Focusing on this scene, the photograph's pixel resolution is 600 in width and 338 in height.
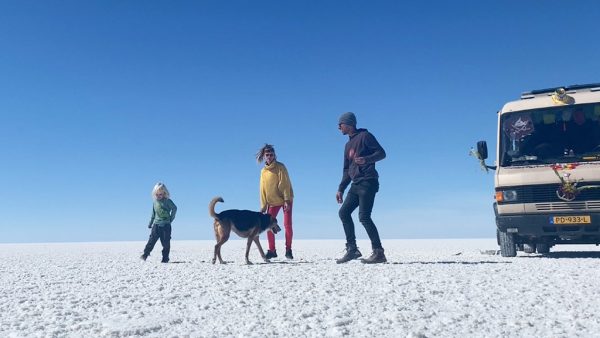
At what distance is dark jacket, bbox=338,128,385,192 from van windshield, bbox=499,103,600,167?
2.65m

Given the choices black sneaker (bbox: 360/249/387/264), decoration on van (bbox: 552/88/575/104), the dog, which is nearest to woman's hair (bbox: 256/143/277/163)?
the dog

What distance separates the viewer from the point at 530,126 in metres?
8.31

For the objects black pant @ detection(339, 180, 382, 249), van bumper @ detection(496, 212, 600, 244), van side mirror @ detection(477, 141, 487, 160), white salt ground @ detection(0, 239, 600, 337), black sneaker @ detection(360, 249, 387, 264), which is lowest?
white salt ground @ detection(0, 239, 600, 337)

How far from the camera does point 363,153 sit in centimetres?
696

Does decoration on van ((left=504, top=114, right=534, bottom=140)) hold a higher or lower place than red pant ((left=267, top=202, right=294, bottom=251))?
higher

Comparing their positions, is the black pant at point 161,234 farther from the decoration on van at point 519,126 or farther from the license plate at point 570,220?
the license plate at point 570,220

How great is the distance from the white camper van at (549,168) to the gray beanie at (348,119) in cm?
265

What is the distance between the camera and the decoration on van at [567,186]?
7.38 metres

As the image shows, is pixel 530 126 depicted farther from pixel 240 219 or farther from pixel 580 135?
pixel 240 219

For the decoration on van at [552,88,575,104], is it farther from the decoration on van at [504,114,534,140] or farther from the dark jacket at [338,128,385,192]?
the dark jacket at [338,128,385,192]

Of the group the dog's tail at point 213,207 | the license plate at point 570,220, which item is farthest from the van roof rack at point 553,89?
the dog's tail at point 213,207

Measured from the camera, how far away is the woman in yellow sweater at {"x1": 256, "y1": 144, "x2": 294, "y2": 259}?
338 inches

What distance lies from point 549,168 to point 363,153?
3.03 m

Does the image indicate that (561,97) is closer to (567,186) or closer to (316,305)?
(567,186)
